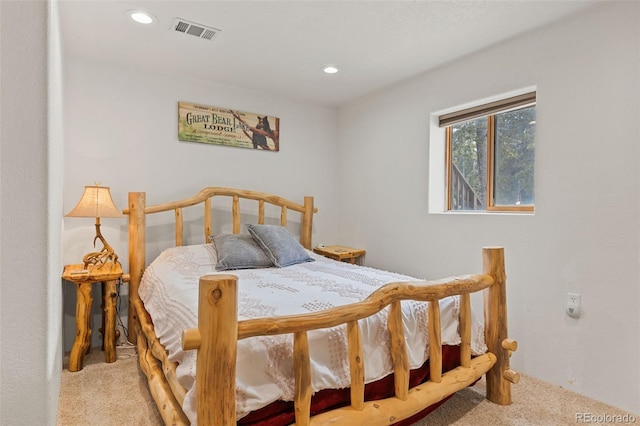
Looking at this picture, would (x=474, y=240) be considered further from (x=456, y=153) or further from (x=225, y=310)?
(x=225, y=310)

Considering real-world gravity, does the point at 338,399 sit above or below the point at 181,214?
below

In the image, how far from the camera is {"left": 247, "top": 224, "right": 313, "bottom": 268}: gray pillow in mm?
2758

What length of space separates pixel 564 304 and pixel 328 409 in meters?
1.63

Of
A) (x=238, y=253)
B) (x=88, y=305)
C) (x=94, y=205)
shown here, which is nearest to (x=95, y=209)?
(x=94, y=205)

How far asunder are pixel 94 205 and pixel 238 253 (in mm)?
1006

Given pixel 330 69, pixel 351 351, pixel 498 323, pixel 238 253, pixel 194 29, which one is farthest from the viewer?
pixel 330 69

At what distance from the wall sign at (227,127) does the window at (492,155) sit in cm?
162

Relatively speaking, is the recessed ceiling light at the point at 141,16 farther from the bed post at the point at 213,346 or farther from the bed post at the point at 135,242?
the bed post at the point at 213,346

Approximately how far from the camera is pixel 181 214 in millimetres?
2984

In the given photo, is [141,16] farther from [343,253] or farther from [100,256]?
[343,253]

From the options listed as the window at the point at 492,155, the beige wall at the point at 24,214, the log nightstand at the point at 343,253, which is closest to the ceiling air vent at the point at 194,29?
the beige wall at the point at 24,214

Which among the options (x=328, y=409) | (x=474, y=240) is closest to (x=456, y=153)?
(x=474, y=240)

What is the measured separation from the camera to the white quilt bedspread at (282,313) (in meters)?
1.25

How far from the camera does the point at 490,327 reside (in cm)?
195
